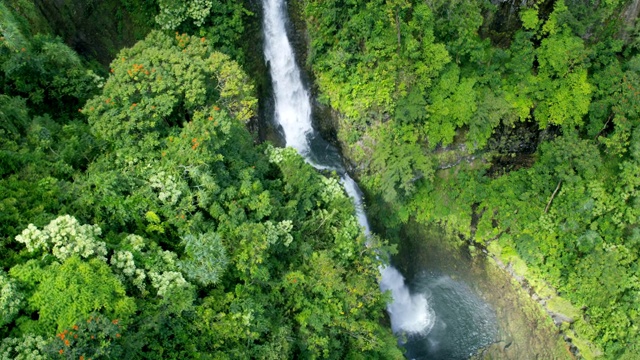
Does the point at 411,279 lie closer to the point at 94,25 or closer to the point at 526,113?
the point at 526,113

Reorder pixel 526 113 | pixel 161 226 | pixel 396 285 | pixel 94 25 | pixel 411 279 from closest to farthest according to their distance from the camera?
pixel 161 226 → pixel 94 25 → pixel 526 113 → pixel 396 285 → pixel 411 279

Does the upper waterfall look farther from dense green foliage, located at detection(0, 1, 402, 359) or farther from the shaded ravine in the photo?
dense green foliage, located at detection(0, 1, 402, 359)

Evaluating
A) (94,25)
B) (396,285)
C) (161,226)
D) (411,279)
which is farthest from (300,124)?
(161,226)

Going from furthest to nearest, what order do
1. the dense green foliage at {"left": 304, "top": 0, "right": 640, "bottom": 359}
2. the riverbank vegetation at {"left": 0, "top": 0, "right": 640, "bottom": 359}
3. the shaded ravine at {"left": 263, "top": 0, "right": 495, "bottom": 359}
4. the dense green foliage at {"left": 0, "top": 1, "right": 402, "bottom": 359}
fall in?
1. the shaded ravine at {"left": 263, "top": 0, "right": 495, "bottom": 359}
2. the dense green foliage at {"left": 304, "top": 0, "right": 640, "bottom": 359}
3. the riverbank vegetation at {"left": 0, "top": 0, "right": 640, "bottom": 359}
4. the dense green foliage at {"left": 0, "top": 1, "right": 402, "bottom": 359}

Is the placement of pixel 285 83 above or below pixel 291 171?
above

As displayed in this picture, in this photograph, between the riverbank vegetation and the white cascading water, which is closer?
the riverbank vegetation

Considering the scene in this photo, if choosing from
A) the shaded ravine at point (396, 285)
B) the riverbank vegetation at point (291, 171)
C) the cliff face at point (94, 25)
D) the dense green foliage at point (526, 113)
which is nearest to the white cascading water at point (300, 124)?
the shaded ravine at point (396, 285)

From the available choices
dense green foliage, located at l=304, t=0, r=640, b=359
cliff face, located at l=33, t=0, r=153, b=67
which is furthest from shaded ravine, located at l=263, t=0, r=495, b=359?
cliff face, located at l=33, t=0, r=153, b=67
